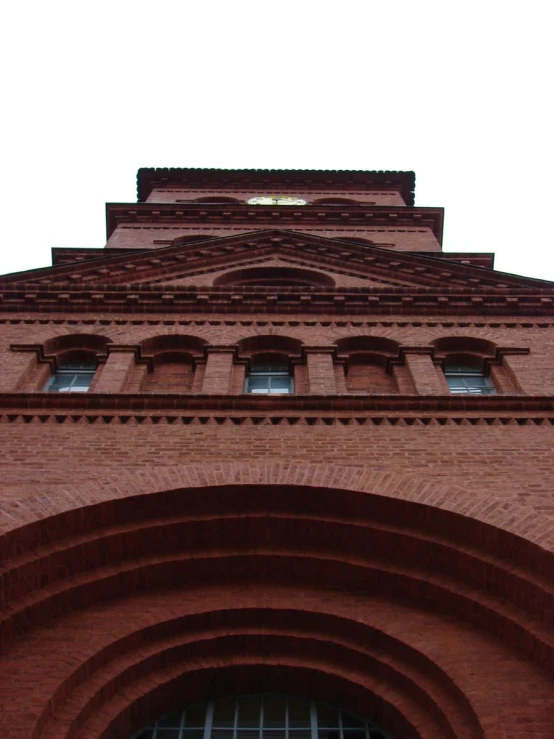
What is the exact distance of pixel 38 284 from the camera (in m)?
15.0

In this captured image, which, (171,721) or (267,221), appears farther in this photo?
(267,221)

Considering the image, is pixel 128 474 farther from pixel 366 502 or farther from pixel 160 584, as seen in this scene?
pixel 366 502

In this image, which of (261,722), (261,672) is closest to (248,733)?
(261,722)

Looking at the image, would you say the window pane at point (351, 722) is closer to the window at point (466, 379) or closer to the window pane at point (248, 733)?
the window pane at point (248, 733)

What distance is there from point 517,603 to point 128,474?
389 centimetres

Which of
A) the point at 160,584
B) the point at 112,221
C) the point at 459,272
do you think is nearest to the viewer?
the point at 160,584

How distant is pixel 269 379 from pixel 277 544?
3774mm

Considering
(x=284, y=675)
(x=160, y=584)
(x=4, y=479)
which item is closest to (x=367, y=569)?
(x=284, y=675)

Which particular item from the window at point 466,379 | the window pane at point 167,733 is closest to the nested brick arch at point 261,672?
the window pane at point 167,733

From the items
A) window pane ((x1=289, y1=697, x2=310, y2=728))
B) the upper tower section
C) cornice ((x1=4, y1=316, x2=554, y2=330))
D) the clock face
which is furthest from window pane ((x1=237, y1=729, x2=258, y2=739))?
the clock face

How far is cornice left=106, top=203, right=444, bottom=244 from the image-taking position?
81.8ft

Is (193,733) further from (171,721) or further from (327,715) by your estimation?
(327,715)

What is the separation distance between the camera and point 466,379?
515 inches

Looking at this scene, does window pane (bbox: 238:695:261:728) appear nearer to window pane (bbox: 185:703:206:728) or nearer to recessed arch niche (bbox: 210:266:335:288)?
window pane (bbox: 185:703:206:728)
